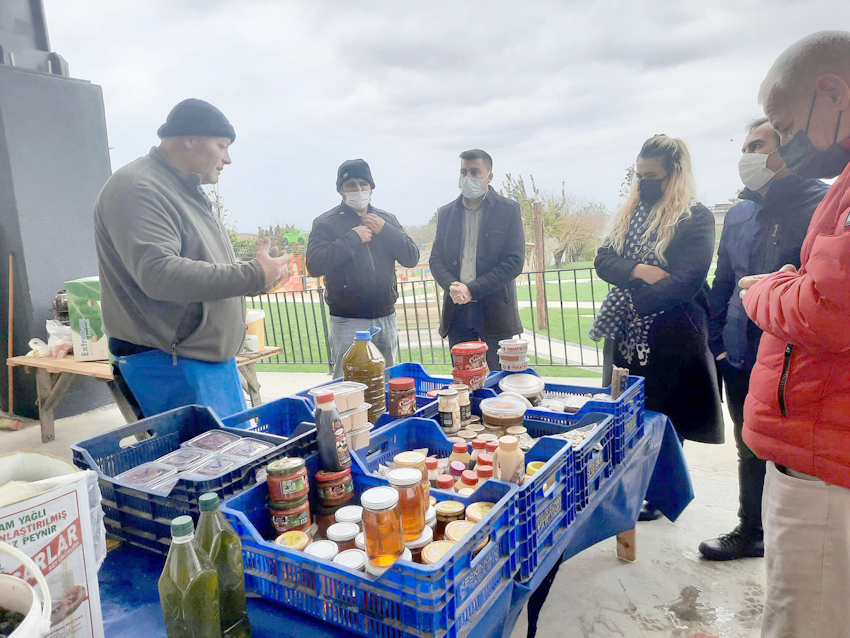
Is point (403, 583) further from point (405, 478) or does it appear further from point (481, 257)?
point (481, 257)

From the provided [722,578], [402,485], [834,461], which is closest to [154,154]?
[402,485]

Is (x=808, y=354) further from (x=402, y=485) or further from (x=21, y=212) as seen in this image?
(x=21, y=212)

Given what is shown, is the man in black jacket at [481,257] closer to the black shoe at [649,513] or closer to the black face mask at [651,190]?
the black face mask at [651,190]

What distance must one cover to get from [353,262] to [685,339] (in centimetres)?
185

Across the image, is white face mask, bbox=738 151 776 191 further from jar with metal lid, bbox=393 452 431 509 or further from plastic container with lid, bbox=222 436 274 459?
plastic container with lid, bbox=222 436 274 459

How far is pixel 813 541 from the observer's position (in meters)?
1.21

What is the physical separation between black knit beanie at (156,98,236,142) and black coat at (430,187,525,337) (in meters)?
1.65

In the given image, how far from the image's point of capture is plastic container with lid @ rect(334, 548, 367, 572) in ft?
3.22

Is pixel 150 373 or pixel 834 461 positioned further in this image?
pixel 150 373

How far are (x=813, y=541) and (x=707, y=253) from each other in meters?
1.40

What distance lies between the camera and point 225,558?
0.94m

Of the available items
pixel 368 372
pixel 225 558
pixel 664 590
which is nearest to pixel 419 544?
pixel 225 558

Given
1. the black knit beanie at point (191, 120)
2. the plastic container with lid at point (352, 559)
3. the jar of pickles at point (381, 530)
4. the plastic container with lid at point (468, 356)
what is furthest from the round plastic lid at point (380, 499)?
the black knit beanie at point (191, 120)

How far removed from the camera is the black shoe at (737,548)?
2.15 meters
